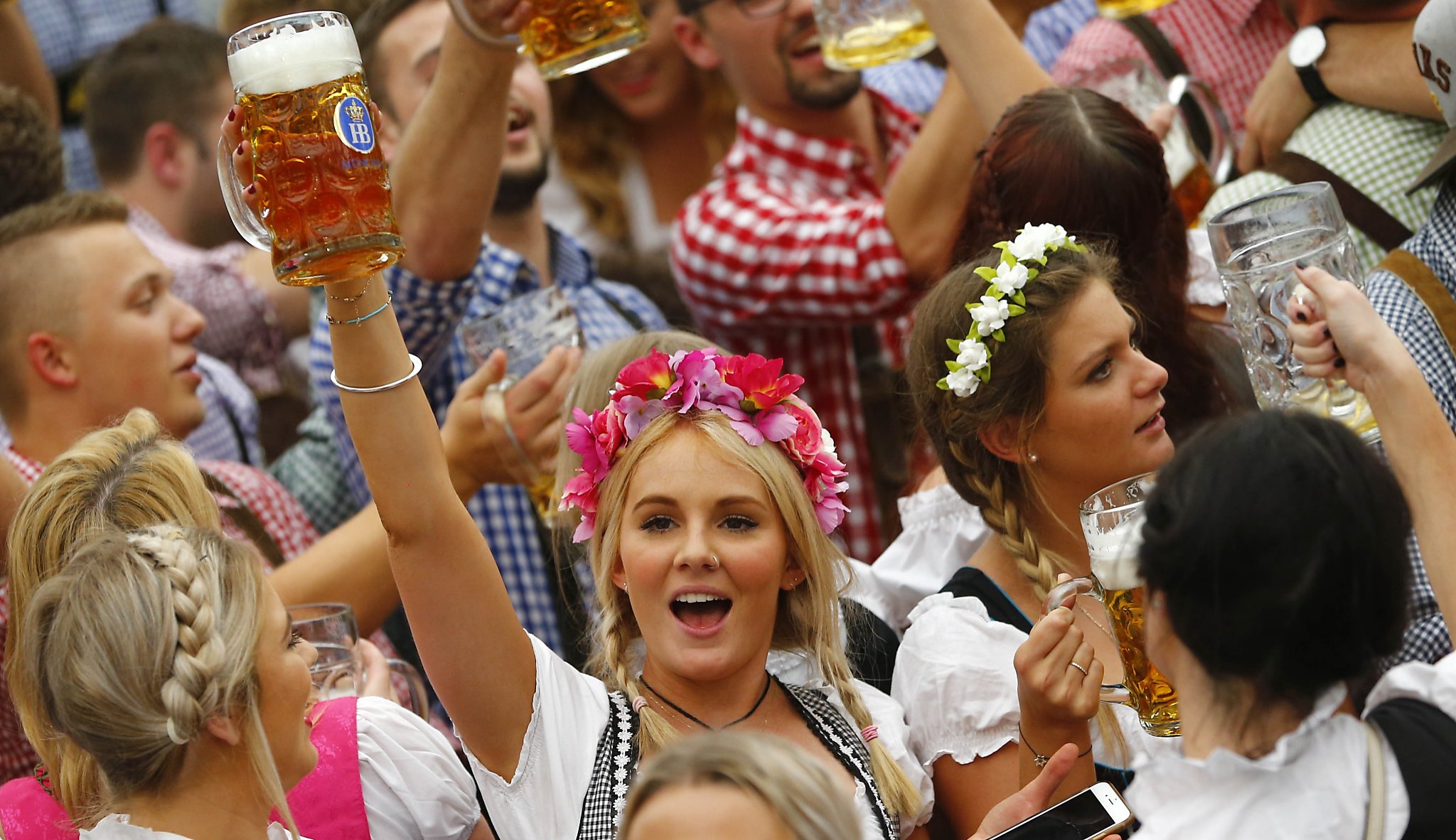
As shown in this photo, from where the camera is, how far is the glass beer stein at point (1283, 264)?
237 centimetres

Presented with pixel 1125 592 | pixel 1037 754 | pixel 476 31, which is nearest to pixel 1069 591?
pixel 1125 592

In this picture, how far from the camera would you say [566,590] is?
347 centimetres

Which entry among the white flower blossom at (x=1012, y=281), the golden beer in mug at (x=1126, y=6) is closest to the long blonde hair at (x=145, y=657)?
the white flower blossom at (x=1012, y=281)

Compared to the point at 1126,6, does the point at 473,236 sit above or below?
below

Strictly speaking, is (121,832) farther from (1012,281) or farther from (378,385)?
(1012,281)

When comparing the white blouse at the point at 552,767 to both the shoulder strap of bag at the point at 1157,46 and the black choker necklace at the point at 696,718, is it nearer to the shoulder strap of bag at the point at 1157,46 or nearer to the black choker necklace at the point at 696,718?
the black choker necklace at the point at 696,718

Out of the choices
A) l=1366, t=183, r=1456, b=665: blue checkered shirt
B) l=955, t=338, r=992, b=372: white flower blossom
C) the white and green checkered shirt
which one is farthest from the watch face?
l=955, t=338, r=992, b=372: white flower blossom

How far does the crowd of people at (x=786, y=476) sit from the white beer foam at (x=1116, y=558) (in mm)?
78

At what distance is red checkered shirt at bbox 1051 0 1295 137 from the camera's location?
4016mm

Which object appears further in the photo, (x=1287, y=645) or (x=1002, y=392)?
(x=1002, y=392)

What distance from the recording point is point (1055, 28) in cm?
455

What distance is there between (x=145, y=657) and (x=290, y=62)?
0.72 m

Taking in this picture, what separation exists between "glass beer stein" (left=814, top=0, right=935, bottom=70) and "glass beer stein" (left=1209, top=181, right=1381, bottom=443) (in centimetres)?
112

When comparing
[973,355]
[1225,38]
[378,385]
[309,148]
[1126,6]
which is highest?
[309,148]
